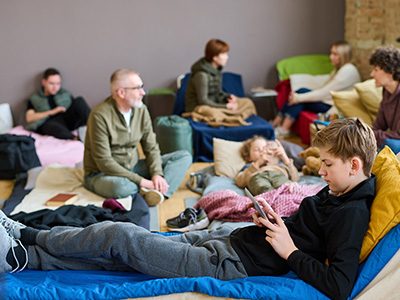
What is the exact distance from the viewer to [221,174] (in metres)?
4.57

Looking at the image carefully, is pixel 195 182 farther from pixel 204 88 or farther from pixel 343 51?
pixel 343 51

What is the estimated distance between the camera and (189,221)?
12.2ft

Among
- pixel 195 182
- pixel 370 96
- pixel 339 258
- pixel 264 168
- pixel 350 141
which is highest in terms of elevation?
pixel 350 141

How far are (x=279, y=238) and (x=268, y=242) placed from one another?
0.31 ft

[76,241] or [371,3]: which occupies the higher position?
[371,3]

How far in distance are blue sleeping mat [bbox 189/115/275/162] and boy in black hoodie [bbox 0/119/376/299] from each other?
266cm

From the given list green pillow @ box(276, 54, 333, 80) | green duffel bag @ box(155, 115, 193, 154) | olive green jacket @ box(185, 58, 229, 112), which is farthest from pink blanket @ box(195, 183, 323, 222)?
green pillow @ box(276, 54, 333, 80)

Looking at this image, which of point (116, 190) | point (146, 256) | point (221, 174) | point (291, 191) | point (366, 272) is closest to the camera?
point (366, 272)

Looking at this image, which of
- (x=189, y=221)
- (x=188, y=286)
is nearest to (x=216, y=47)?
(x=189, y=221)

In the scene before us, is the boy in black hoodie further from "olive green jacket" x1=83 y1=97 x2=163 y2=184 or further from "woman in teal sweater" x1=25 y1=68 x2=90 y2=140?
"woman in teal sweater" x1=25 y1=68 x2=90 y2=140

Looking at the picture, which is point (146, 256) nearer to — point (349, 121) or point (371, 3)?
point (349, 121)

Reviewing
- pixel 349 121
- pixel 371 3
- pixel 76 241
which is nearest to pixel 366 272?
pixel 349 121

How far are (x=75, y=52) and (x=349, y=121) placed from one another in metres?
4.40

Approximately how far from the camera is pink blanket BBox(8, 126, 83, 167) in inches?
203
